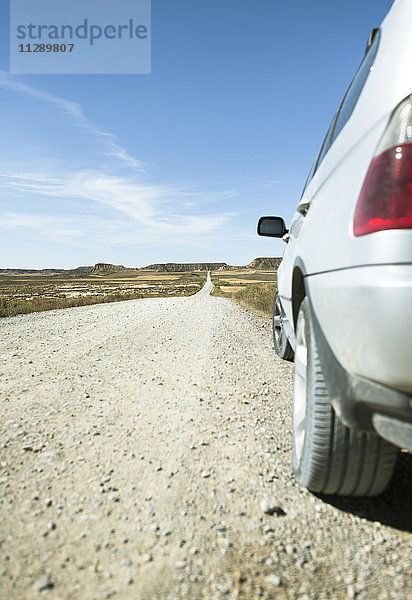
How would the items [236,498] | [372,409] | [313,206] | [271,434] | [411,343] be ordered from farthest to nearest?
[271,434] → [313,206] → [236,498] → [372,409] → [411,343]

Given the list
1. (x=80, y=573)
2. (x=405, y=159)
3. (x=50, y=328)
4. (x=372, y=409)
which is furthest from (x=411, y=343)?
(x=50, y=328)

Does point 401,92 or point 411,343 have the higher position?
point 401,92

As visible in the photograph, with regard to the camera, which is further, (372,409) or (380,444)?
(380,444)

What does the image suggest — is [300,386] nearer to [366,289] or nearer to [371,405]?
[371,405]

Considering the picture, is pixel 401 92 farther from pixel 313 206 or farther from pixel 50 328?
pixel 50 328

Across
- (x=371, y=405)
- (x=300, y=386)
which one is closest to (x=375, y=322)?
(x=371, y=405)

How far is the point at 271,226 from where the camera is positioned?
13.6ft

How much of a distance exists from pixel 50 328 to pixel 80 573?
7452 mm

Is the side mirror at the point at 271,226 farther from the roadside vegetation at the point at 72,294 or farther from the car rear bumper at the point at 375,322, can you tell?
the roadside vegetation at the point at 72,294

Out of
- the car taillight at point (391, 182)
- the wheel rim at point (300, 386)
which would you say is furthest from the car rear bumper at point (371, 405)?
the wheel rim at point (300, 386)

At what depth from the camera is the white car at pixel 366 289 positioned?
3.98ft

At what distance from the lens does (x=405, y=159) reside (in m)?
1.25

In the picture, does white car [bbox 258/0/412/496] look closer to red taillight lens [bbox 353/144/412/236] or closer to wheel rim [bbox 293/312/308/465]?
red taillight lens [bbox 353/144/412/236]

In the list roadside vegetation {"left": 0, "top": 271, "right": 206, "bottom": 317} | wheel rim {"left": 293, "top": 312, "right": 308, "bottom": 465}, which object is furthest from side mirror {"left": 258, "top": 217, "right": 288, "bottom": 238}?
roadside vegetation {"left": 0, "top": 271, "right": 206, "bottom": 317}
